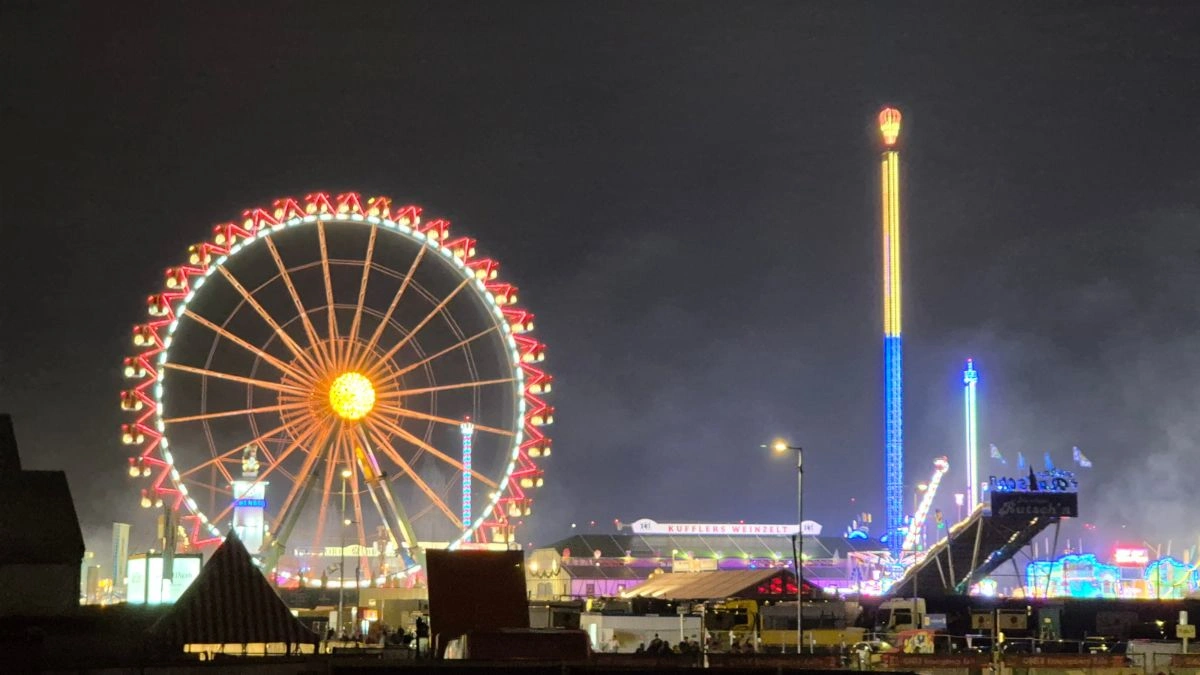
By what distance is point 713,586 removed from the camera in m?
80.2

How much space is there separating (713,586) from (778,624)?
441 inches

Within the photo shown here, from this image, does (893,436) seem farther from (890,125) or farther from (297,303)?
(297,303)

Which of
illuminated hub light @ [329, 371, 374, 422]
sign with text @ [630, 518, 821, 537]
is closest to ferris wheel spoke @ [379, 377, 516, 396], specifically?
illuminated hub light @ [329, 371, 374, 422]

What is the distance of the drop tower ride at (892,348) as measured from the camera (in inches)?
5413

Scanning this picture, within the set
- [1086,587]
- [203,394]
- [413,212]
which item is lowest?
[1086,587]

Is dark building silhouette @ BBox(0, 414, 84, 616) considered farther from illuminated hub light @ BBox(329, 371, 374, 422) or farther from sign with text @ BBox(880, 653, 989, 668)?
illuminated hub light @ BBox(329, 371, 374, 422)

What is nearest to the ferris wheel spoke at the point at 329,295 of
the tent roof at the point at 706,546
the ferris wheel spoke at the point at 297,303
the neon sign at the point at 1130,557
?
the ferris wheel spoke at the point at 297,303

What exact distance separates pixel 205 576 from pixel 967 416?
383 feet

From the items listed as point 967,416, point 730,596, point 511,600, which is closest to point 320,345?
point 730,596

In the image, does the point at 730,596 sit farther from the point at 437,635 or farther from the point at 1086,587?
the point at 1086,587

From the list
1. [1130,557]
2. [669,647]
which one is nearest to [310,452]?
[669,647]

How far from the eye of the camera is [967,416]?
14475 cm

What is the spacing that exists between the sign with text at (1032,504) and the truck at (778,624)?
33164 millimetres

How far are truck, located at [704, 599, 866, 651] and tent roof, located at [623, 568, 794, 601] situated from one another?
2.03 metres
